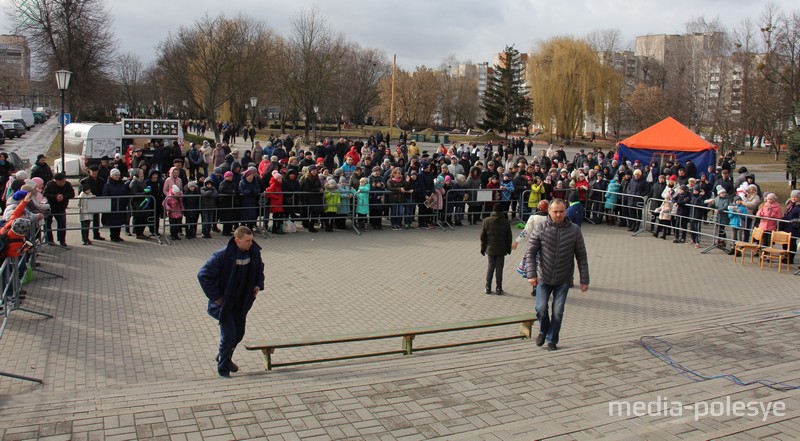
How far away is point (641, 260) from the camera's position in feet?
49.0

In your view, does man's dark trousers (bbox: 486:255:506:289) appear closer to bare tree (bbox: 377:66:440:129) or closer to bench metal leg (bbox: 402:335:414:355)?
bench metal leg (bbox: 402:335:414:355)

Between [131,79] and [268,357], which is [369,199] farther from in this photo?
[131,79]

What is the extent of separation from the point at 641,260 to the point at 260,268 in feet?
34.5

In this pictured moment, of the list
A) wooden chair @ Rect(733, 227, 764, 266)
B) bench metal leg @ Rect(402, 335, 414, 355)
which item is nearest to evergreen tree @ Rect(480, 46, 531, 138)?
wooden chair @ Rect(733, 227, 764, 266)

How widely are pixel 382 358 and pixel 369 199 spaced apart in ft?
31.2

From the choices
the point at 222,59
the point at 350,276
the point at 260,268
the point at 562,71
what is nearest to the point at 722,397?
the point at 260,268

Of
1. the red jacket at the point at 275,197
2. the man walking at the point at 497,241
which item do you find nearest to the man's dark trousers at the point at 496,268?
the man walking at the point at 497,241

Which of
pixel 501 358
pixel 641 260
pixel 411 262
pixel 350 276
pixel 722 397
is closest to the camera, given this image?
pixel 722 397

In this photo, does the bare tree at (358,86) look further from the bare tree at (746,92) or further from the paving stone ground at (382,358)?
the paving stone ground at (382,358)

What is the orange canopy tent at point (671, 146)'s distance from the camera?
24156 mm

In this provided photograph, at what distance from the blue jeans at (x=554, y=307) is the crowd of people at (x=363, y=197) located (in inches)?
213

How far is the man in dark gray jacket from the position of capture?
8086 mm

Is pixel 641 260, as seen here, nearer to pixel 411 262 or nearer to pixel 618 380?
pixel 411 262

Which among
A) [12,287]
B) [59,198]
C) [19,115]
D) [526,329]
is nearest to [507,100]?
[19,115]
